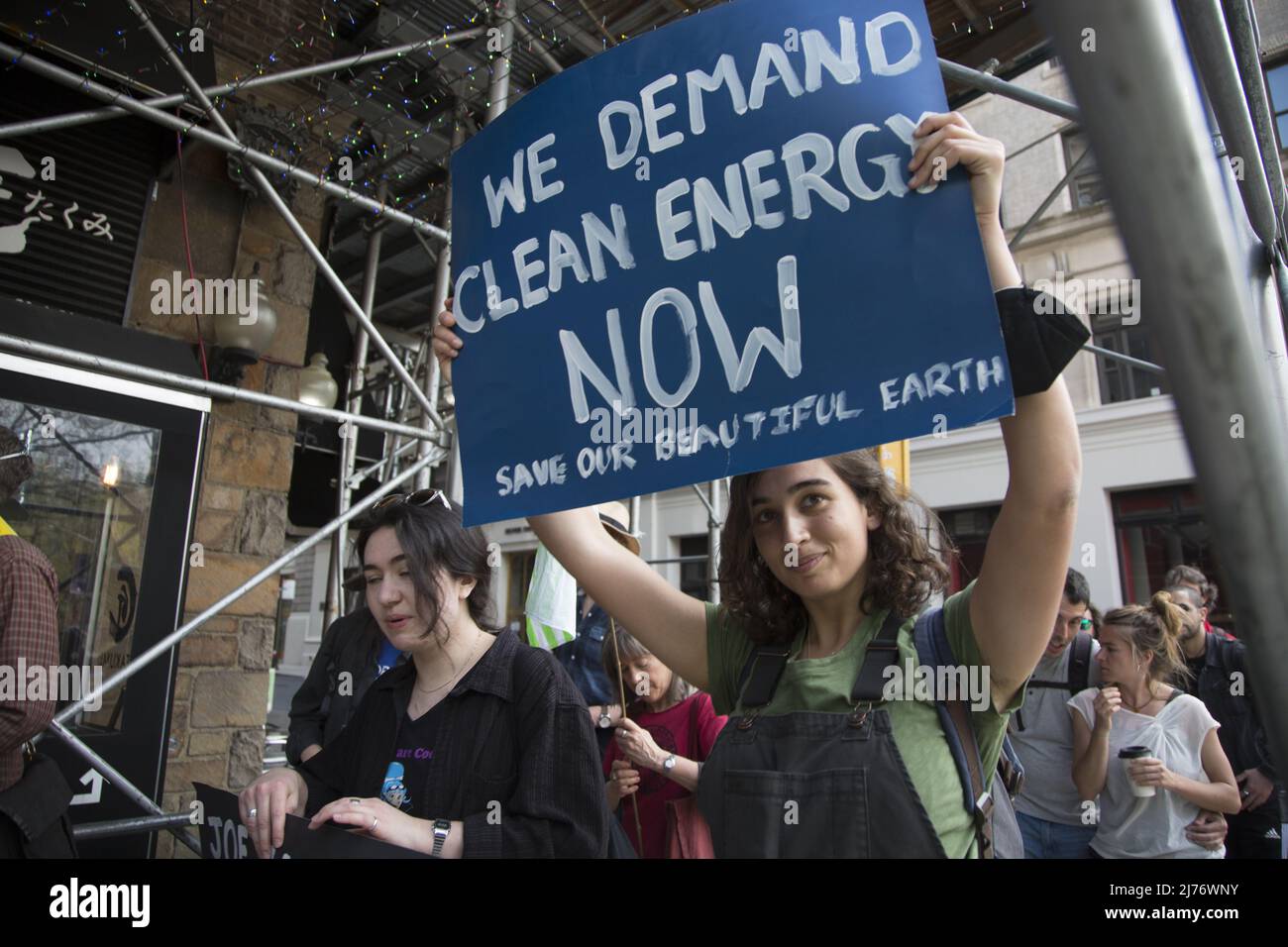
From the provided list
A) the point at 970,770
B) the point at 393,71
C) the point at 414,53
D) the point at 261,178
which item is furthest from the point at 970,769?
the point at 393,71

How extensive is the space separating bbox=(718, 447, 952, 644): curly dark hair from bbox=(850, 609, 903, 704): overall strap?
0.26 feet

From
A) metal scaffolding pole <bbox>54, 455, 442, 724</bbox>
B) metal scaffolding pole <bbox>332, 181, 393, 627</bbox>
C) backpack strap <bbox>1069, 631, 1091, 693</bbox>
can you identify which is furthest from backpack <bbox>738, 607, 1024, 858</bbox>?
metal scaffolding pole <bbox>332, 181, 393, 627</bbox>

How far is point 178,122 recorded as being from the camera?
340 centimetres

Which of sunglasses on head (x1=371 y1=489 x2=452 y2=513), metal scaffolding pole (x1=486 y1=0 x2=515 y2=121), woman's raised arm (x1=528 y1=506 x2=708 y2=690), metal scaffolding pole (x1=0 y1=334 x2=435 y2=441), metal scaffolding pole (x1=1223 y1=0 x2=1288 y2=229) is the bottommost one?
woman's raised arm (x1=528 y1=506 x2=708 y2=690)

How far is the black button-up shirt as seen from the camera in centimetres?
163

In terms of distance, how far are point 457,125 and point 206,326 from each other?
5.87 ft

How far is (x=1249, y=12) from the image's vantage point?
1.44m

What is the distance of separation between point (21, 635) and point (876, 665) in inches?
81.2

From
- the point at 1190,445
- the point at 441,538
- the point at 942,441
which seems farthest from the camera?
the point at 942,441

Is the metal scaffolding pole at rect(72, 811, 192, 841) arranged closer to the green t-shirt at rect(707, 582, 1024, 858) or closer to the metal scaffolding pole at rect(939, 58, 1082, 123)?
the green t-shirt at rect(707, 582, 1024, 858)

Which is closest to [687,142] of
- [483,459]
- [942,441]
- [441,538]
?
[483,459]

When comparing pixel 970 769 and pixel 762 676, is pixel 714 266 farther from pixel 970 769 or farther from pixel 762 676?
pixel 970 769

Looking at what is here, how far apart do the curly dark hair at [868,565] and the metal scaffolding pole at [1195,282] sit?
745mm

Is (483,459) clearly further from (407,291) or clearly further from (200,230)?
(407,291)
